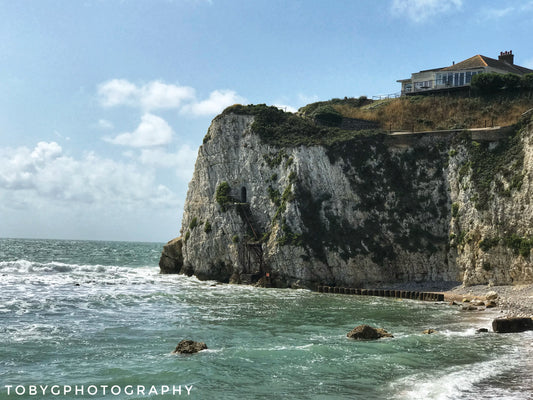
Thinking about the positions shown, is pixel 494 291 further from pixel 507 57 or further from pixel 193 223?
pixel 507 57

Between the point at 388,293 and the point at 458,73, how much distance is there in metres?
44.4

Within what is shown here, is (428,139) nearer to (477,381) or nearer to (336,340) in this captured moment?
(336,340)

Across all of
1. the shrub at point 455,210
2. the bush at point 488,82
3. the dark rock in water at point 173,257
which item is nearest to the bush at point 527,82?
the bush at point 488,82

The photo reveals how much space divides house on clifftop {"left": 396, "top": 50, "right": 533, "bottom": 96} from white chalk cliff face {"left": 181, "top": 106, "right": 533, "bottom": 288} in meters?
21.8

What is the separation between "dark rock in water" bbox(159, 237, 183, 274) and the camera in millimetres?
68750

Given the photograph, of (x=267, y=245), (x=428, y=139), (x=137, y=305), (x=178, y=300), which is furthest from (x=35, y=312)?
(x=428, y=139)

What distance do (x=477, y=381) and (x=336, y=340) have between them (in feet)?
28.1

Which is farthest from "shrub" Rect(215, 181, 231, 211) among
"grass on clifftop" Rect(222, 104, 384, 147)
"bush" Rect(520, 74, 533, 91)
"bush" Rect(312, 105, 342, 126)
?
"bush" Rect(520, 74, 533, 91)

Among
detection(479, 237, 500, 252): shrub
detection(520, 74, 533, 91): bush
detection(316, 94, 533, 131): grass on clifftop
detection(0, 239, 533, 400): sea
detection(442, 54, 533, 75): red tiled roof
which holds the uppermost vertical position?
detection(442, 54, 533, 75): red tiled roof

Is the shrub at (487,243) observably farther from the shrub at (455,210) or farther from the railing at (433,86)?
the railing at (433,86)

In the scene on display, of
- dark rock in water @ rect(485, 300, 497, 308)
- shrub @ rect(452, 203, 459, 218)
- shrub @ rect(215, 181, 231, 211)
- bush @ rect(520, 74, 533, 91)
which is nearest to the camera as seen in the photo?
dark rock in water @ rect(485, 300, 497, 308)

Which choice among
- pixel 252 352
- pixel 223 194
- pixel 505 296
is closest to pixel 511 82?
pixel 505 296

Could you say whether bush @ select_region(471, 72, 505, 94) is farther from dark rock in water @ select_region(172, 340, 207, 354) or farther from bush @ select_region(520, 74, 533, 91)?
dark rock in water @ select_region(172, 340, 207, 354)

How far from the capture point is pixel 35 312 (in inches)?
1372
